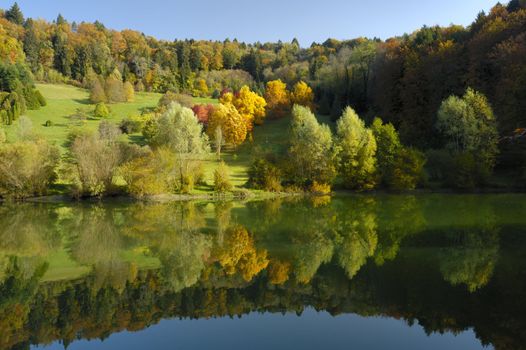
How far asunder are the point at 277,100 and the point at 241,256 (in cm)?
6006

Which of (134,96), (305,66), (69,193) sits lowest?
(69,193)

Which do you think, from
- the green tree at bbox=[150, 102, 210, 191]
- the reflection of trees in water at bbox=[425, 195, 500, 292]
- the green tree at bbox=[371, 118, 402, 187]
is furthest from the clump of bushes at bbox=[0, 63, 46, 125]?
the reflection of trees in water at bbox=[425, 195, 500, 292]

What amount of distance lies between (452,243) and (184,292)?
485 inches

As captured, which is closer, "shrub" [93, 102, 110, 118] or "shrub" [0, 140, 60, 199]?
"shrub" [0, 140, 60, 199]

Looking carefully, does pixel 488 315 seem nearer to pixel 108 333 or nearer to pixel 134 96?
pixel 108 333

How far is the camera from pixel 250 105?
69.8 meters

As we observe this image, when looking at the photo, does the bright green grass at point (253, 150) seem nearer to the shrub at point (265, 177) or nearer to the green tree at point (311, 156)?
the shrub at point (265, 177)

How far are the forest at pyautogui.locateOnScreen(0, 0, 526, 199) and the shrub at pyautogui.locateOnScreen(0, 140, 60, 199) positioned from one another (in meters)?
0.12

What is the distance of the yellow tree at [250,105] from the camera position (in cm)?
6925

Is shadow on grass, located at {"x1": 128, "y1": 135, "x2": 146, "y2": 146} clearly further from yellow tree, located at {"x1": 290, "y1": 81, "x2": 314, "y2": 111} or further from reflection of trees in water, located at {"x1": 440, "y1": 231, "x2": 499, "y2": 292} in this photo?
reflection of trees in water, located at {"x1": 440, "y1": 231, "x2": 499, "y2": 292}

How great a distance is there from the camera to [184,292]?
1415 cm

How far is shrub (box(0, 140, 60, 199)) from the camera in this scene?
41594 mm

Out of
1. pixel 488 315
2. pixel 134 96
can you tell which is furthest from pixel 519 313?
pixel 134 96

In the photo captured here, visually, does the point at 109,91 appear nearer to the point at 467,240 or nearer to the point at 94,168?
A: the point at 94,168
